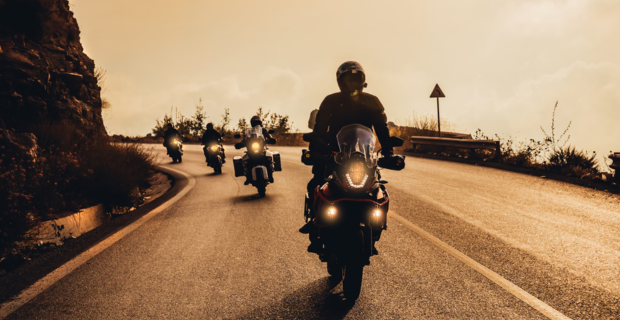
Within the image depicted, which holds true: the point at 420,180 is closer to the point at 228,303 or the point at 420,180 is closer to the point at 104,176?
the point at 104,176

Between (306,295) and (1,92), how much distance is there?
10.5 metres

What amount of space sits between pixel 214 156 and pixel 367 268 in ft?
39.4

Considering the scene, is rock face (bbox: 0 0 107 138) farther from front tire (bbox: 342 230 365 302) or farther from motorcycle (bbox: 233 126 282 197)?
front tire (bbox: 342 230 365 302)

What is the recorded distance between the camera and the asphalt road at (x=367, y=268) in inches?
166

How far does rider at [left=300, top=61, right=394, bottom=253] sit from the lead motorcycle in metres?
0.48

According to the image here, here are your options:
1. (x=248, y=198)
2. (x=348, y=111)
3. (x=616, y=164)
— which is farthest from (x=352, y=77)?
(x=616, y=164)

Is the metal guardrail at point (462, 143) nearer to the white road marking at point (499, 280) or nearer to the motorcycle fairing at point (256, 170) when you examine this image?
the motorcycle fairing at point (256, 170)

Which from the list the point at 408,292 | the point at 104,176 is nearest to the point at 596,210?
the point at 408,292

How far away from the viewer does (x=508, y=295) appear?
14.8 ft

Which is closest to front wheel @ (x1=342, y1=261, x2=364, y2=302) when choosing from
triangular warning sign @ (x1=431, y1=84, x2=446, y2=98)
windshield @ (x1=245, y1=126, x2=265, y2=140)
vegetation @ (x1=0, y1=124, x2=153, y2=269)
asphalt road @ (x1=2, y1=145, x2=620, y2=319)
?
asphalt road @ (x1=2, y1=145, x2=620, y2=319)

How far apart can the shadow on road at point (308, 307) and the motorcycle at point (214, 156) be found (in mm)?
12359

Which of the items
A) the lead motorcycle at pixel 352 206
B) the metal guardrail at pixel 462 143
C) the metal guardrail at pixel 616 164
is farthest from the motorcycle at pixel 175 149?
the lead motorcycle at pixel 352 206

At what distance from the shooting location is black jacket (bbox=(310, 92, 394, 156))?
4.66 m

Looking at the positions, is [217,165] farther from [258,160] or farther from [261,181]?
[261,181]
